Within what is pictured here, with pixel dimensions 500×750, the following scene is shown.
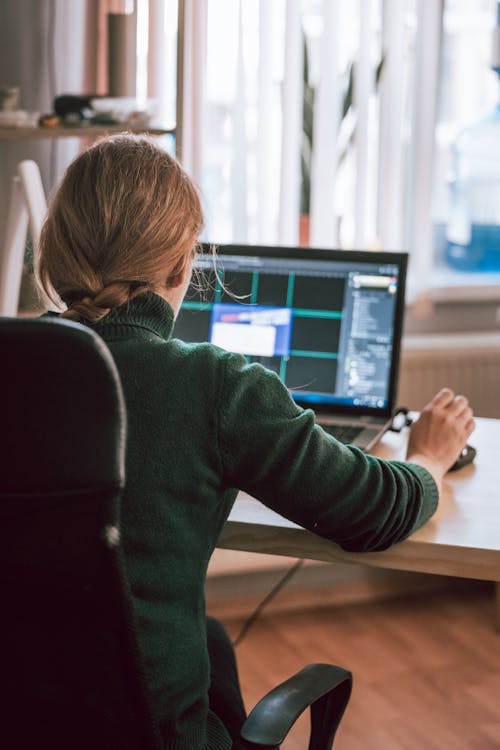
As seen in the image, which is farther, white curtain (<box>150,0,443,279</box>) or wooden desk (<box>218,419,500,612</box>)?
white curtain (<box>150,0,443,279</box>)

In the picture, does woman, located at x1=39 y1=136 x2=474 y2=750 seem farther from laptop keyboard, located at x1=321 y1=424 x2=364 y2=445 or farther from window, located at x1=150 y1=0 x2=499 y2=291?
window, located at x1=150 y1=0 x2=499 y2=291

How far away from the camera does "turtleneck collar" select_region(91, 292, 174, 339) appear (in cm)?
107

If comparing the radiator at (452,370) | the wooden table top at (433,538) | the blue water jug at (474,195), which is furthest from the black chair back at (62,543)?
the blue water jug at (474,195)

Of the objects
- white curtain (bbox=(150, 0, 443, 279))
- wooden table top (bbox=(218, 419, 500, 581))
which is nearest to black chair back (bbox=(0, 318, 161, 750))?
wooden table top (bbox=(218, 419, 500, 581))

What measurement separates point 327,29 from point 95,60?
2.19 ft

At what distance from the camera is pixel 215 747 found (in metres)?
1.16

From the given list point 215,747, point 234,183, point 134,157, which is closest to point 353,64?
point 234,183

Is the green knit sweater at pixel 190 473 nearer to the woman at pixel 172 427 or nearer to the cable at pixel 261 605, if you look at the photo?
the woman at pixel 172 427

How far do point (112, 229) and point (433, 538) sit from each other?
54cm

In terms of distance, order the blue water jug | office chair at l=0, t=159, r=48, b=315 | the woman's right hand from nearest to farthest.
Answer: the woman's right hand, office chair at l=0, t=159, r=48, b=315, the blue water jug

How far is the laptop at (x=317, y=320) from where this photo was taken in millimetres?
1771

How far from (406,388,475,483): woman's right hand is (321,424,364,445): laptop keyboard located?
212 mm

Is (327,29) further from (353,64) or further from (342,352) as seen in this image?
(342,352)

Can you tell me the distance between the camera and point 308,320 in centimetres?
180
